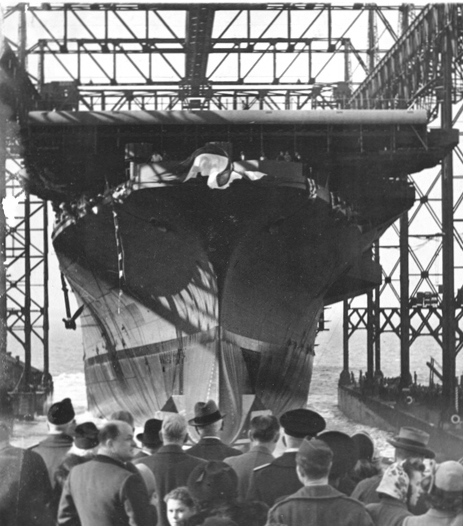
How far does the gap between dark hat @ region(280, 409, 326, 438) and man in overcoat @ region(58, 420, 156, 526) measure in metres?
0.94

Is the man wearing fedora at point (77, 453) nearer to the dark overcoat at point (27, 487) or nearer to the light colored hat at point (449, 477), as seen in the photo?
the dark overcoat at point (27, 487)

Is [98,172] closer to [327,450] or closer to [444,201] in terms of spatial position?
[444,201]

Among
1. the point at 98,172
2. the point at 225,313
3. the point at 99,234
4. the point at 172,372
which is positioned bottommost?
the point at 172,372

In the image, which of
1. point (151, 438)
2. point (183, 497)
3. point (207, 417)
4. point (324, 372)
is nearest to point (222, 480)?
point (183, 497)

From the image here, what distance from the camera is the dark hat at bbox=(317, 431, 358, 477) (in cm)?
600

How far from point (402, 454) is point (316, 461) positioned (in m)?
1.40

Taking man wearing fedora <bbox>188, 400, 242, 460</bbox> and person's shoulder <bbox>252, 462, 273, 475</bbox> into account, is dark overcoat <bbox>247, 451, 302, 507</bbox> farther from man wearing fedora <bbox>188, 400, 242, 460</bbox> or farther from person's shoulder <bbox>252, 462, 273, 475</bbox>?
man wearing fedora <bbox>188, 400, 242, 460</bbox>

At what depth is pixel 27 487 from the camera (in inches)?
235

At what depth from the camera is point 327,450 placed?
473 cm

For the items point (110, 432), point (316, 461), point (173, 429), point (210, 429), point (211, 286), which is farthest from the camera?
point (211, 286)

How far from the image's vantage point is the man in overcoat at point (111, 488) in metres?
5.23

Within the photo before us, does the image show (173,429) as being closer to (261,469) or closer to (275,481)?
(261,469)

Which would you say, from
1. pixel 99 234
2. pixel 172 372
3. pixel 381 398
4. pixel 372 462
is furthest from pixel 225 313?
pixel 381 398

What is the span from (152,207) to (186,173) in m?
1.17
